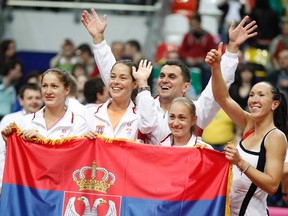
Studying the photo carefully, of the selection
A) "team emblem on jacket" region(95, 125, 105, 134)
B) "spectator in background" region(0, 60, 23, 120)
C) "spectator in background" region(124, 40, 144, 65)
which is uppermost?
"spectator in background" region(124, 40, 144, 65)

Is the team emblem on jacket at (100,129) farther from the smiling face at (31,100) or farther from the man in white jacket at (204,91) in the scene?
the smiling face at (31,100)

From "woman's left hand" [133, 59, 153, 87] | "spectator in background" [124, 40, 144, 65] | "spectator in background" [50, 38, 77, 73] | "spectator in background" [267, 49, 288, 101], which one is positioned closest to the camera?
"woman's left hand" [133, 59, 153, 87]

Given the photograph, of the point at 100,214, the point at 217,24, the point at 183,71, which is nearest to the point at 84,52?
the point at 217,24

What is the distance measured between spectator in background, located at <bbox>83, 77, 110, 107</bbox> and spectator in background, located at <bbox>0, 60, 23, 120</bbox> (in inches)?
135

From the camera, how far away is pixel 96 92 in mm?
11141

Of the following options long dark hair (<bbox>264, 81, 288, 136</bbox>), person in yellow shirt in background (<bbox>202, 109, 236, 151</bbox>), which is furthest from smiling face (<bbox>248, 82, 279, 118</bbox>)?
person in yellow shirt in background (<bbox>202, 109, 236, 151</bbox>)

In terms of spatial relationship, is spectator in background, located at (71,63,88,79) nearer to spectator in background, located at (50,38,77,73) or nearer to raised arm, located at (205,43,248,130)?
spectator in background, located at (50,38,77,73)

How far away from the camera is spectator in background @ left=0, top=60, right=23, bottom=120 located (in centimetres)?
1456

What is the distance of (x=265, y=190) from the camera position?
26.6 ft

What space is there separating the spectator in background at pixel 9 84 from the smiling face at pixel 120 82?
18.5 ft

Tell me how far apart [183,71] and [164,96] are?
32 centimetres

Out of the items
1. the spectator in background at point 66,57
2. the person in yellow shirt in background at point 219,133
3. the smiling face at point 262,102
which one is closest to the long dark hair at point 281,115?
the smiling face at point 262,102

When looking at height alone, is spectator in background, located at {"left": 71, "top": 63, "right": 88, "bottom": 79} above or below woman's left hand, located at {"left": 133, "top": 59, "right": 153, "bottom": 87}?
above

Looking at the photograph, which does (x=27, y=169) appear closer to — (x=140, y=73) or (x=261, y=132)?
(x=140, y=73)
